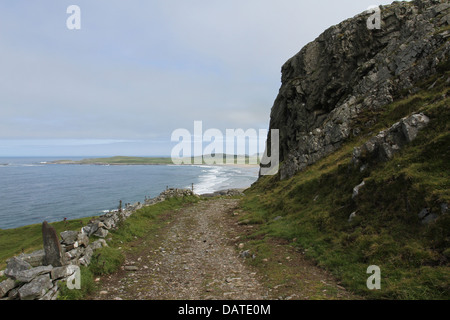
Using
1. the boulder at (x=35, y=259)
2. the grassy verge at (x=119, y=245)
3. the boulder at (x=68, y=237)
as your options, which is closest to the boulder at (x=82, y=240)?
the boulder at (x=68, y=237)

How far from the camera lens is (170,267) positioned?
41.0 ft

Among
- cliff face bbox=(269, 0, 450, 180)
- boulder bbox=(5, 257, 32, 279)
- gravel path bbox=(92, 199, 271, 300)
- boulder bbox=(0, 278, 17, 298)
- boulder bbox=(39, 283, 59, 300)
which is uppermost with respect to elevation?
cliff face bbox=(269, 0, 450, 180)

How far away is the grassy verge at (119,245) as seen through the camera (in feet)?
31.4

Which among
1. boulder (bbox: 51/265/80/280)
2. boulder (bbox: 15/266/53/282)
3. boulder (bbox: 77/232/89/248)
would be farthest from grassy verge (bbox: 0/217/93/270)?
boulder (bbox: 15/266/53/282)

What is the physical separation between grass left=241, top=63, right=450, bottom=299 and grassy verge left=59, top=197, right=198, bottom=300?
332 inches

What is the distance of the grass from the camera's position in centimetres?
812

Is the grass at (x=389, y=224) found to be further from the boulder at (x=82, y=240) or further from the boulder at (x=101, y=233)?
the boulder at (x=82, y=240)

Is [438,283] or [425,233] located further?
[425,233]

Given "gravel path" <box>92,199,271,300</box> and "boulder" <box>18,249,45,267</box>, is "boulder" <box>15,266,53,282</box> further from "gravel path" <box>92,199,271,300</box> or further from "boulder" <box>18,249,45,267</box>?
"gravel path" <box>92,199,271,300</box>
